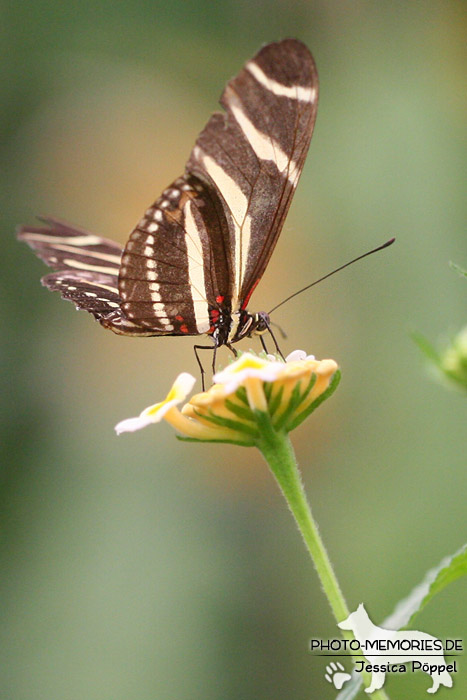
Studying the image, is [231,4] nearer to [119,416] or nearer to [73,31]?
[73,31]

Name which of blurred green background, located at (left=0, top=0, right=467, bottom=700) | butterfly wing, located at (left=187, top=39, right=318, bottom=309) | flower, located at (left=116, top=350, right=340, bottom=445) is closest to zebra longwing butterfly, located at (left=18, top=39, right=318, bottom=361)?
butterfly wing, located at (left=187, top=39, right=318, bottom=309)

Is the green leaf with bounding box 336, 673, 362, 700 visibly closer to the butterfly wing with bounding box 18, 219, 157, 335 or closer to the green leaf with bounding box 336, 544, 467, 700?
the green leaf with bounding box 336, 544, 467, 700

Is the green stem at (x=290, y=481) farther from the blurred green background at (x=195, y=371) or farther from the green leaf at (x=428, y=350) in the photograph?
the blurred green background at (x=195, y=371)

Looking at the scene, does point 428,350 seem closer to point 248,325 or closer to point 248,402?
point 248,402

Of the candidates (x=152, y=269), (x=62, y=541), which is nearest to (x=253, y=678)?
(x=62, y=541)

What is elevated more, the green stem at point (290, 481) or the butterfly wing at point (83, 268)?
the butterfly wing at point (83, 268)

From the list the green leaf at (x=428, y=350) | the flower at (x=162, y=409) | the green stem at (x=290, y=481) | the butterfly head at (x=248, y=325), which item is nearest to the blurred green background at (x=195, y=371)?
the butterfly head at (x=248, y=325)

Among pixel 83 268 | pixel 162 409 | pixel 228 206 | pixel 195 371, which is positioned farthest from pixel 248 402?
pixel 195 371
